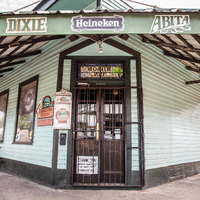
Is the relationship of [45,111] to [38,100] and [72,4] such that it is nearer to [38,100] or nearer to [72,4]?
[38,100]

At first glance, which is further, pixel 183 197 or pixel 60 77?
pixel 60 77

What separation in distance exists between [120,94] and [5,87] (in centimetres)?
594

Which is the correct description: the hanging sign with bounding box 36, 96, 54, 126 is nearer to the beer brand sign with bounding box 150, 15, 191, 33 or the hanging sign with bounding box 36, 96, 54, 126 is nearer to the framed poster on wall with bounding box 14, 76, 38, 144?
the framed poster on wall with bounding box 14, 76, 38, 144

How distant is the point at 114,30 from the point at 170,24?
2.96 ft

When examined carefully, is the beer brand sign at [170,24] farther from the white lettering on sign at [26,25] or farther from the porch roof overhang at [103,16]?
the white lettering on sign at [26,25]

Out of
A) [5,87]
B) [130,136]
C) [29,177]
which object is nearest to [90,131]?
[130,136]

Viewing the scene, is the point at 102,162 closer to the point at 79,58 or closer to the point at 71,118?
the point at 71,118

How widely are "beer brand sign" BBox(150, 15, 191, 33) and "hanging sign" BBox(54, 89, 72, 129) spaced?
10.0ft

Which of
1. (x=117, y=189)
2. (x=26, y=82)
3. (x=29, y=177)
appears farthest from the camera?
(x=26, y=82)

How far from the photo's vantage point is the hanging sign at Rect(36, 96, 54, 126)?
5.92 metres

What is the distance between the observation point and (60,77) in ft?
19.2

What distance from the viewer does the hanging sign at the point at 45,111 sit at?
19.4ft

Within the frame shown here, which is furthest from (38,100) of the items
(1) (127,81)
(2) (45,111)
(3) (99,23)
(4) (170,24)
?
(4) (170,24)

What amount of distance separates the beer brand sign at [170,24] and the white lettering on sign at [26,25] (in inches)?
70.9
